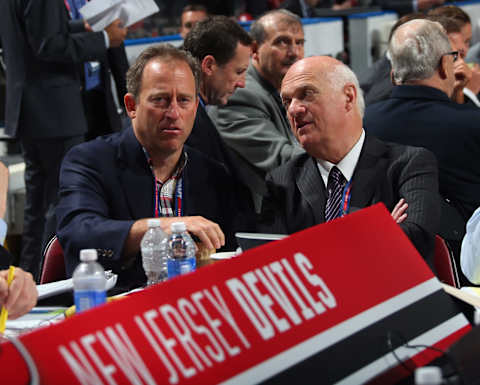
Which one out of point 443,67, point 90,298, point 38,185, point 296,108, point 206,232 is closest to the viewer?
point 90,298

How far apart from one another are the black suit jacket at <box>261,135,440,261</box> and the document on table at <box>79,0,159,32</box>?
1842mm

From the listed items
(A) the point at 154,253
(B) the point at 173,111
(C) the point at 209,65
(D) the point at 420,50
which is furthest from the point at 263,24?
(A) the point at 154,253

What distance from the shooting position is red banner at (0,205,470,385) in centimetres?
121

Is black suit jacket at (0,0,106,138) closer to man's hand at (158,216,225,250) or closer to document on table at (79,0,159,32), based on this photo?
document on table at (79,0,159,32)

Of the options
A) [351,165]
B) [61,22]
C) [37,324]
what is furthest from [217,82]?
[37,324]

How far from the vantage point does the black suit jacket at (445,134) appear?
3244 millimetres

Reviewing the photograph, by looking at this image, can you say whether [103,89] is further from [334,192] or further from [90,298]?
[90,298]

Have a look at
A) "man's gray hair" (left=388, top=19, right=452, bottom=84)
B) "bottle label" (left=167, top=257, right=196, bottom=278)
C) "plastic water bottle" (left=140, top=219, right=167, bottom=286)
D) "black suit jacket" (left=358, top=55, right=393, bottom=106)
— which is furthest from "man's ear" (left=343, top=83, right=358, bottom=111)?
"black suit jacket" (left=358, top=55, right=393, bottom=106)

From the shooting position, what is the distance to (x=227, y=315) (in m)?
1.36

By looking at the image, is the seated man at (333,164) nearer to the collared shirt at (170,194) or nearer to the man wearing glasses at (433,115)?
the collared shirt at (170,194)

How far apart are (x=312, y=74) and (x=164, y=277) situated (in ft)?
3.00

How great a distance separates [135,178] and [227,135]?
1154 mm

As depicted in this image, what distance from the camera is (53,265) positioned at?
261 cm

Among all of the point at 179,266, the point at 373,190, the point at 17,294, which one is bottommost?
the point at 373,190
